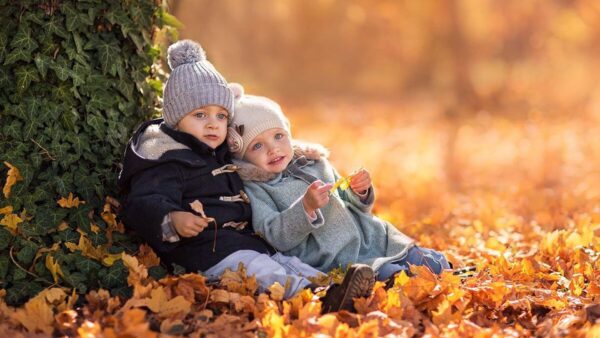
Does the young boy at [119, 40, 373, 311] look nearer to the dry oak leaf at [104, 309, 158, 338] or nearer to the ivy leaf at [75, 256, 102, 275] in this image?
the ivy leaf at [75, 256, 102, 275]

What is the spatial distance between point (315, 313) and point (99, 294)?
3.20 feet

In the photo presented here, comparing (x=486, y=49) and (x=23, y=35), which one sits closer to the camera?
(x=23, y=35)

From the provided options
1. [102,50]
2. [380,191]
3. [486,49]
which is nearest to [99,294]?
[102,50]

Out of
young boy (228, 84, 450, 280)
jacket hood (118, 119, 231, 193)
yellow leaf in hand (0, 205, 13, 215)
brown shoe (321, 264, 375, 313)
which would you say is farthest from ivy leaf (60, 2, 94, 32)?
brown shoe (321, 264, 375, 313)

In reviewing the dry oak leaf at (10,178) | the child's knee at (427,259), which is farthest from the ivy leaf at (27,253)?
the child's knee at (427,259)

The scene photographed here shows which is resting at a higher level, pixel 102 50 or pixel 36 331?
pixel 102 50

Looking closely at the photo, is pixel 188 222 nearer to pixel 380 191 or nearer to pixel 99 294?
pixel 99 294

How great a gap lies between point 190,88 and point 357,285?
1307 mm

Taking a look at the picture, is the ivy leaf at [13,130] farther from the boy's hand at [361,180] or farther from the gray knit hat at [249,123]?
the boy's hand at [361,180]

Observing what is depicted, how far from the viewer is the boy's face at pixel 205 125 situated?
3.94 metres

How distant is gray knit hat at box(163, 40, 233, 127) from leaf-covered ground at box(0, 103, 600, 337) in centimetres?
76

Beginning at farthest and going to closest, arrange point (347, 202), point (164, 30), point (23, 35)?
point (164, 30) → point (347, 202) → point (23, 35)

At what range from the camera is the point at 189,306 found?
3393 millimetres

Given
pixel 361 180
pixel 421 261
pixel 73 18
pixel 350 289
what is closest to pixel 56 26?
pixel 73 18
